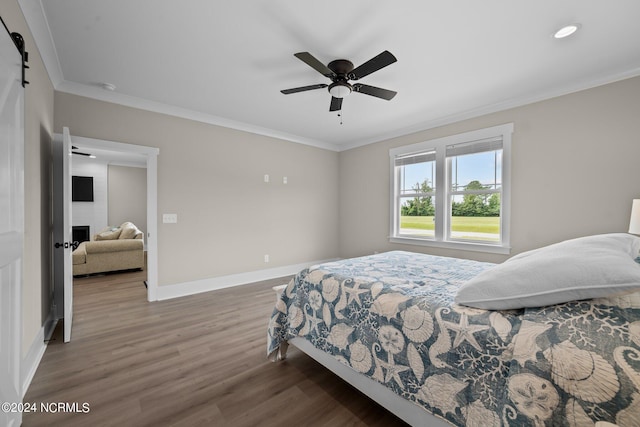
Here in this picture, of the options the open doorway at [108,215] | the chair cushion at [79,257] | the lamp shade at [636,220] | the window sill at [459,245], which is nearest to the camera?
the lamp shade at [636,220]

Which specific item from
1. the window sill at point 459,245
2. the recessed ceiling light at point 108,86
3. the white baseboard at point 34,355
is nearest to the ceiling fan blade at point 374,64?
the recessed ceiling light at point 108,86

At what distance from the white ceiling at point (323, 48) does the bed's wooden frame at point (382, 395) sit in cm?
247

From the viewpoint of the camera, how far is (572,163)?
2.96 meters

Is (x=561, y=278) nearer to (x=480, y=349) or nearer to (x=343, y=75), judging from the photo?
(x=480, y=349)

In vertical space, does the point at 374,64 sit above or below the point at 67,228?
above


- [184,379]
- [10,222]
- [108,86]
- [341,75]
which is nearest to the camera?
[10,222]

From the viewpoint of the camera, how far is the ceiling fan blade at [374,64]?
6.34 feet

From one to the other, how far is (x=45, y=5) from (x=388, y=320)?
3128 mm

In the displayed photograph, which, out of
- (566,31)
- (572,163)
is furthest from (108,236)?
(572,163)

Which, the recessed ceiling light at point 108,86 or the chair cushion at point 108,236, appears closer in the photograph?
the recessed ceiling light at point 108,86

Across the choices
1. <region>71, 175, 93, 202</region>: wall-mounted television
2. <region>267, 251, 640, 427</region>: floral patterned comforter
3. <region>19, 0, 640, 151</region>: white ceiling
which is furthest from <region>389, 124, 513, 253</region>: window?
<region>71, 175, 93, 202</region>: wall-mounted television

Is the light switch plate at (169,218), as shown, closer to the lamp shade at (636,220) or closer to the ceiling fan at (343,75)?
the ceiling fan at (343,75)

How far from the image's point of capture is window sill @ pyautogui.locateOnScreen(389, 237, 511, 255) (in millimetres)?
3514

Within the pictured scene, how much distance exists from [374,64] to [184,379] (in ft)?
9.18
